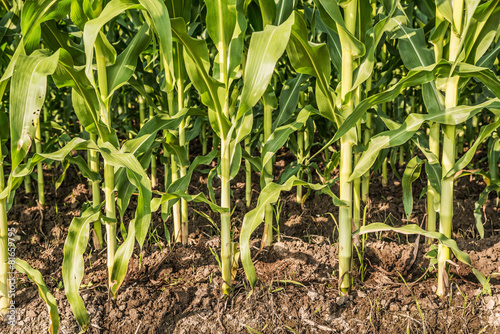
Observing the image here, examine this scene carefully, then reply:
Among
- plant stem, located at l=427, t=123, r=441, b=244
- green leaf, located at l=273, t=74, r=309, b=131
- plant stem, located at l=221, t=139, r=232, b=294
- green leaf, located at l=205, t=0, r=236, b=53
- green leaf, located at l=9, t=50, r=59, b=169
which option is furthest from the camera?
green leaf, located at l=273, t=74, r=309, b=131

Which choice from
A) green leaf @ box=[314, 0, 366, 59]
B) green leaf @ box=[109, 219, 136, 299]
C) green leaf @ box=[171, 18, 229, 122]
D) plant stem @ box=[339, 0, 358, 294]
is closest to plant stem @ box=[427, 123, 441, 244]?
plant stem @ box=[339, 0, 358, 294]

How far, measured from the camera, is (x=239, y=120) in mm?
2268

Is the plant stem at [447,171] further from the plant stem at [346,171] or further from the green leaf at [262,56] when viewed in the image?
the green leaf at [262,56]

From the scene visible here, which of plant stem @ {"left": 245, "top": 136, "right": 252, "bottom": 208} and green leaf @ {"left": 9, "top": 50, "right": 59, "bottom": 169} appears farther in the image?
plant stem @ {"left": 245, "top": 136, "right": 252, "bottom": 208}

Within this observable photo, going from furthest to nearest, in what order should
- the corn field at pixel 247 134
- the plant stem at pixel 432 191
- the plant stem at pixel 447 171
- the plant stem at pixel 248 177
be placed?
1. the plant stem at pixel 248 177
2. the plant stem at pixel 432 191
3. the plant stem at pixel 447 171
4. the corn field at pixel 247 134

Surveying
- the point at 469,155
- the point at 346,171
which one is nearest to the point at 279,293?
the point at 346,171

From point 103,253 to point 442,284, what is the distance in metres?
2.19

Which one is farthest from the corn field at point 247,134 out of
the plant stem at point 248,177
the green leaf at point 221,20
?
the plant stem at point 248,177

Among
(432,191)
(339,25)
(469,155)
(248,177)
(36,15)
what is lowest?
(248,177)

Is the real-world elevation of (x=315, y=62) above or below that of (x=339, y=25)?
below

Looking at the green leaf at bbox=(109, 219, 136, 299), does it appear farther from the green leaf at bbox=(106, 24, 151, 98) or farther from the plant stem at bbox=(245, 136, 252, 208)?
the plant stem at bbox=(245, 136, 252, 208)

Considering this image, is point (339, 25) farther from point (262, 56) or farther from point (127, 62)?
point (127, 62)

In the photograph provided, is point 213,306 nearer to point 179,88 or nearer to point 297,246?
point 297,246

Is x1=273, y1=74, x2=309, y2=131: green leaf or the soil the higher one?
x1=273, y1=74, x2=309, y2=131: green leaf
